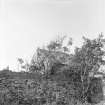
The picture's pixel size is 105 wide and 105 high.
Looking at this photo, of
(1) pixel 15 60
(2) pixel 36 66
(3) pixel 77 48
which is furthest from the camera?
(1) pixel 15 60

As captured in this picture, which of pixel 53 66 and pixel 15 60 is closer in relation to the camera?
pixel 53 66

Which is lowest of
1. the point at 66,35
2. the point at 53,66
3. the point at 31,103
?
the point at 31,103

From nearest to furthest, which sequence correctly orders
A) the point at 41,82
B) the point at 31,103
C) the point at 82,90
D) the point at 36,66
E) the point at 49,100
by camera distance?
the point at 31,103 → the point at 49,100 → the point at 41,82 → the point at 82,90 → the point at 36,66

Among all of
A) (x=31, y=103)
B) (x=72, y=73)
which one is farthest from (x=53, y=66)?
(x=31, y=103)

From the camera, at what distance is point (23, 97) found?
23.9ft

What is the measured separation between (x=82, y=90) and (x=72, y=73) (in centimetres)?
115

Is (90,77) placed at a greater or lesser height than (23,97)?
greater

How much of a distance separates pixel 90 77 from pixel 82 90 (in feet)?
3.35

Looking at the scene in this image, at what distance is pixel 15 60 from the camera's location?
13352 millimetres

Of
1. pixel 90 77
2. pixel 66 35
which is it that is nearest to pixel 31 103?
pixel 90 77

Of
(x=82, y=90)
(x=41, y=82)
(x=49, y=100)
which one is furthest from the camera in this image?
(x=82, y=90)

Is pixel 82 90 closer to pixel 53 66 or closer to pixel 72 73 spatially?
pixel 72 73

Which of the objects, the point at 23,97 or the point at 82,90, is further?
the point at 82,90

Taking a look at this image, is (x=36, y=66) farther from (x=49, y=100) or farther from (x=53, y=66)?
(x=49, y=100)
